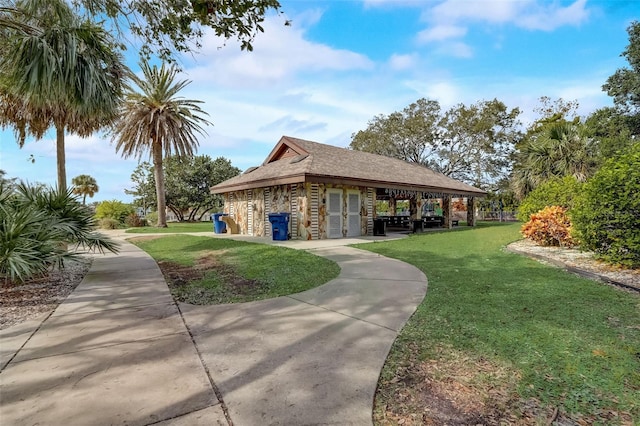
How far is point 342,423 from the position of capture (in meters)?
2.04

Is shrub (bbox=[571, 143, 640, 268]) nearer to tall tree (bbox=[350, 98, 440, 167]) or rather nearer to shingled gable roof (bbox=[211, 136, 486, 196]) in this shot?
shingled gable roof (bbox=[211, 136, 486, 196])

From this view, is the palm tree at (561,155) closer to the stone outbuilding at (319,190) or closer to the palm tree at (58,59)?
the stone outbuilding at (319,190)

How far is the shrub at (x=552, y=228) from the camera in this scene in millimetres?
9252

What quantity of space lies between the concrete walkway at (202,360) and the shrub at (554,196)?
8.70 m

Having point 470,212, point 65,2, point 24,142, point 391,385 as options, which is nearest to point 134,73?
point 65,2

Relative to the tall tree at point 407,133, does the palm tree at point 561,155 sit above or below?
below

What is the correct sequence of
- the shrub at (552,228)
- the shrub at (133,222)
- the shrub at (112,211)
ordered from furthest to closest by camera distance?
the shrub at (112,211) < the shrub at (133,222) < the shrub at (552,228)

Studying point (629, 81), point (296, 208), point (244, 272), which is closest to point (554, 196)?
point (296, 208)

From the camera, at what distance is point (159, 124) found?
71.8 ft

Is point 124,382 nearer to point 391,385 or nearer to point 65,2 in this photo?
point 391,385

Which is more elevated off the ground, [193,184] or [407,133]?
[407,133]

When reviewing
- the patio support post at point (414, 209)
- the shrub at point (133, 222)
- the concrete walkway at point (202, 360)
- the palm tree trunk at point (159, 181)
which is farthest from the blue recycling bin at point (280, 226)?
the shrub at point (133, 222)

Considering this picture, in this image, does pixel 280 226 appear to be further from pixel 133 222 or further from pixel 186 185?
pixel 186 185

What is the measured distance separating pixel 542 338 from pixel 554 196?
32.4 feet
